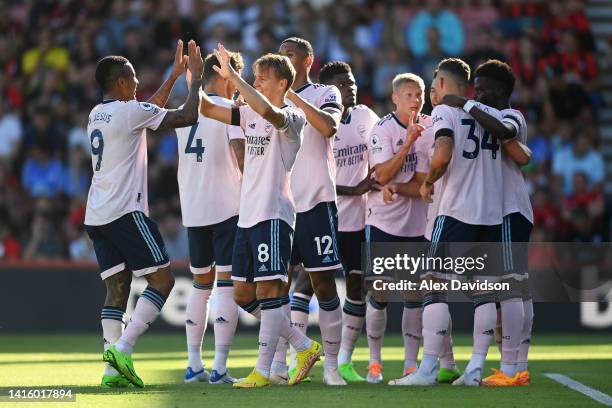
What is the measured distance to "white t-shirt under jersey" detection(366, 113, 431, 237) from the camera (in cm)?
1136

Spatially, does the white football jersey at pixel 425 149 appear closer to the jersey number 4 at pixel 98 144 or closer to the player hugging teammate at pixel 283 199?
the player hugging teammate at pixel 283 199

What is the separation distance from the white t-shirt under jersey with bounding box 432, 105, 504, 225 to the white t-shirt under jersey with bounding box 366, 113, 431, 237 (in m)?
0.87

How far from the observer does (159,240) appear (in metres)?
10.5

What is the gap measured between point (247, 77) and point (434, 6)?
11.2 ft

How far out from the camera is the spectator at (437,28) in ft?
70.7

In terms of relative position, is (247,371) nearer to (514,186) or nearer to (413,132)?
(413,132)

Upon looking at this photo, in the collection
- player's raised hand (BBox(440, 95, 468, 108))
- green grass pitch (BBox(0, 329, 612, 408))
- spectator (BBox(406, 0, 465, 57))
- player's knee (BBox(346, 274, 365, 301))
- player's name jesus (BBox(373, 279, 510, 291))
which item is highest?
spectator (BBox(406, 0, 465, 57))

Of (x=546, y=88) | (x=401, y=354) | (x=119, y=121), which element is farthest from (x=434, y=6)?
(x=119, y=121)

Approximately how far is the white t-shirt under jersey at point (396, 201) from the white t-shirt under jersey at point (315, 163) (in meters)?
0.65

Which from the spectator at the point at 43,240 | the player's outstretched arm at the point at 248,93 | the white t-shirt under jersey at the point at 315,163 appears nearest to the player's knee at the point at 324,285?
the white t-shirt under jersey at the point at 315,163

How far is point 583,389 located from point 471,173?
6.18 feet

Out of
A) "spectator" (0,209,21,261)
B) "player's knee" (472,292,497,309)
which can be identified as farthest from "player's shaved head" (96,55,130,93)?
"spectator" (0,209,21,261)

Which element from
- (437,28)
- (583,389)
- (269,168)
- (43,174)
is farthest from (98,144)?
(437,28)

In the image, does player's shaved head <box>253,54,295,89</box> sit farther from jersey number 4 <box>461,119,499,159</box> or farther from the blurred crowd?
the blurred crowd
